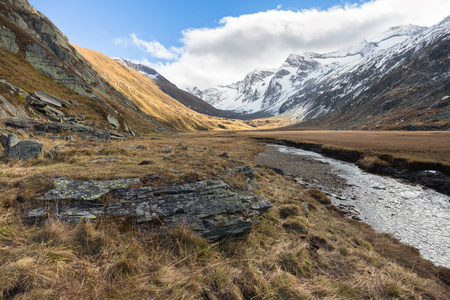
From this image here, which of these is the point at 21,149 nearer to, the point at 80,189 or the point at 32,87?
the point at 80,189

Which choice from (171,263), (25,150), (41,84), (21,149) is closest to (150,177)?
(171,263)

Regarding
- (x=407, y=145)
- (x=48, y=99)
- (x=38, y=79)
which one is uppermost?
(x=38, y=79)

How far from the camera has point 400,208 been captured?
1441cm

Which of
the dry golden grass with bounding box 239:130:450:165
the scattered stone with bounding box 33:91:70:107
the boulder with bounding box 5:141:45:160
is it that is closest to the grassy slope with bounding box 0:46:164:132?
the scattered stone with bounding box 33:91:70:107

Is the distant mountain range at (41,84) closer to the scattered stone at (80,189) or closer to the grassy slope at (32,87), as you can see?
the grassy slope at (32,87)

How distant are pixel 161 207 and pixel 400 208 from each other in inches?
739

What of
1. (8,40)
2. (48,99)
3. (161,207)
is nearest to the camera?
(161,207)

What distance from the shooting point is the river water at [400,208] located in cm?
1035

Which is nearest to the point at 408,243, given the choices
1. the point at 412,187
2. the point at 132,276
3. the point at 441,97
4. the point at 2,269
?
the point at 412,187

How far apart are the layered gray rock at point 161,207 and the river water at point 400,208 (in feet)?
34.6

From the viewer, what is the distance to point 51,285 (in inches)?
130

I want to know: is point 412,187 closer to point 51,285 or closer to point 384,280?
point 384,280

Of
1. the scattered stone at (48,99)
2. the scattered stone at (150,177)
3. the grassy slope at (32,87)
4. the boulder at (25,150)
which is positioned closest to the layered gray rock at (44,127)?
the grassy slope at (32,87)

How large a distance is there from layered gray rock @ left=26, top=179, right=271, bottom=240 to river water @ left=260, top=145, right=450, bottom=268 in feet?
34.6
